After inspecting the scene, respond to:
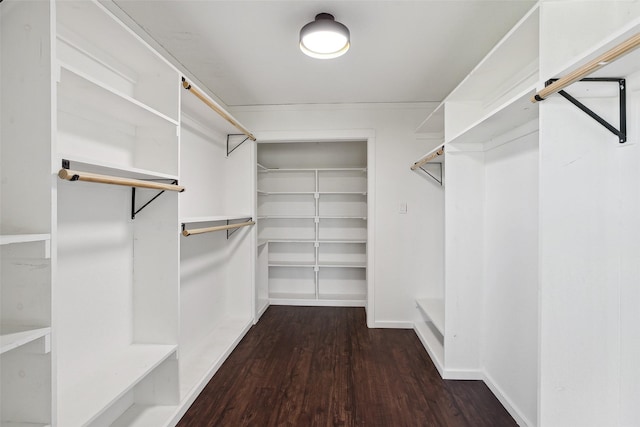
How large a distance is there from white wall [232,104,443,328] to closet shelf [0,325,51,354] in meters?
2.85

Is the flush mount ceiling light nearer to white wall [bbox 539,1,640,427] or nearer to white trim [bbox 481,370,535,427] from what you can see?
white wall [bbox 539,1,640,427]

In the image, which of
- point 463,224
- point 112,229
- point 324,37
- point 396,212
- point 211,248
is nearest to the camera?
point 112,229

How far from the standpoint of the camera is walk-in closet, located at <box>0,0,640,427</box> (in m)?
1.09

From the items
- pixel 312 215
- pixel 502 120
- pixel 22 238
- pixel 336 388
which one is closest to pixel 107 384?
pixel 22 238

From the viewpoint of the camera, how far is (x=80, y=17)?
4.42 feet

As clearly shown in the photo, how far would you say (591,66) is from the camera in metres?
1.00

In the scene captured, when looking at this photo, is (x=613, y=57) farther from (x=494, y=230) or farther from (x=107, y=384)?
(x=107, y=384)

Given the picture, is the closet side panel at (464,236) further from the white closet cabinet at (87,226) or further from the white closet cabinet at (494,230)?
the white closet cabinet at (87,226)

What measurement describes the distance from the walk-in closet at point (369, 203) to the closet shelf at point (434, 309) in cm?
3

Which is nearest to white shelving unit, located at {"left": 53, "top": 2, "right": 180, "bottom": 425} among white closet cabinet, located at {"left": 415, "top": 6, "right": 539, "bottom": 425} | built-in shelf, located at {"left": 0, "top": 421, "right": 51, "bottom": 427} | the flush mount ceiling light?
built-in shelf, located at {"left": 0, "top": 421, "right": 51, "bottom": 427}

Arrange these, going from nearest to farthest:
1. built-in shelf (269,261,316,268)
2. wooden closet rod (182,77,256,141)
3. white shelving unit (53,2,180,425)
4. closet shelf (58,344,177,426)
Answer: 1. closet shelf (58,344,177,426)
2. white shelving unit (53,2,180,425)
3. wooden closet rod (182,77,256,141)
4. built-in shelf (269,261,316,268)

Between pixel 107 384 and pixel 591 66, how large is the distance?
232 cm

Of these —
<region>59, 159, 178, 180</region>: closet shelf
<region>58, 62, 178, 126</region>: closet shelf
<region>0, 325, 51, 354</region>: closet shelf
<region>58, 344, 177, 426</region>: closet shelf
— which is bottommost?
<region>58, 344, 177, 426</region>: closet shelf

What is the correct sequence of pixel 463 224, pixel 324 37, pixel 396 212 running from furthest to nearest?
pixel 396 212, pixel 463 224, pixel 324 37
